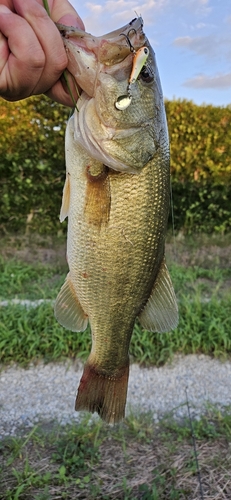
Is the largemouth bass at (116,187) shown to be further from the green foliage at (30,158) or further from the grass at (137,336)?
the green foliage at (30,158)

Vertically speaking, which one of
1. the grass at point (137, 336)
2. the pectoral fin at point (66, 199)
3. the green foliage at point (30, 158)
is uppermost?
the green foliage at point (30, 158)

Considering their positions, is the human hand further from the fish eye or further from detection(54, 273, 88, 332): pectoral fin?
detection(54, 273, 88, 332): pectoral fin

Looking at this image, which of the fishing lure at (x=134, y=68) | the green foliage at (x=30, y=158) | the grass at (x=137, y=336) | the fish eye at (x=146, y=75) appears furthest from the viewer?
the green foliage at (x=30, y=158)

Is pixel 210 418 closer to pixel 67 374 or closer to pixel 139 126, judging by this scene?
pixel 67 374

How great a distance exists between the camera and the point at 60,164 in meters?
6.88

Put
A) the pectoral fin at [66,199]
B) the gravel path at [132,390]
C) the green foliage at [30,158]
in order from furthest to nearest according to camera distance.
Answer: the green foliage at [30,158] < the gravel path at [132,390] < the pectoral fin at [66,199]

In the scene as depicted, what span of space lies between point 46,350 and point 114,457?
143cm

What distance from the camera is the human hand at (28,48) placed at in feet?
4.33

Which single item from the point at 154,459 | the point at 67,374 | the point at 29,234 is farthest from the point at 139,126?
the point at 29,234

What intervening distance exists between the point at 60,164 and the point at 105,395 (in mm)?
5423

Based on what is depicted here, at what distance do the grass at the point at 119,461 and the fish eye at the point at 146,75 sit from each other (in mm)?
Answer: 2143

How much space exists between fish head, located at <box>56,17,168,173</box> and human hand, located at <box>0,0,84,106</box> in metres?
0.06

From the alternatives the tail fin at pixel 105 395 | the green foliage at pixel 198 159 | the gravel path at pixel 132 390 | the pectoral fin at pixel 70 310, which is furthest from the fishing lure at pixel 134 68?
the green foliage at pixel 198 159

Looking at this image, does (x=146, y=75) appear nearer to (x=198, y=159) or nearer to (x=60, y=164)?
(x=60, y=164)
